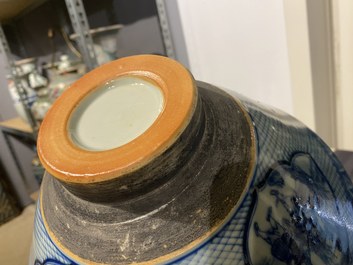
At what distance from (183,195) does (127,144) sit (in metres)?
0.08

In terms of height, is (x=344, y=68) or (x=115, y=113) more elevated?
(x=115, y=113)

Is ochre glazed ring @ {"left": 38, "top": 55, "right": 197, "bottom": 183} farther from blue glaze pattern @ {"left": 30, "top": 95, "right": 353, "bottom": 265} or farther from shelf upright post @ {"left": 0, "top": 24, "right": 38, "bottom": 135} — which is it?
shelf upright post @ {"left": 0, "top": 24, "right": 38, "bottom": 135}

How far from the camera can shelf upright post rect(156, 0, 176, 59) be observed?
1408 millimetres

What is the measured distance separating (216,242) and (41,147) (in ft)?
0.67

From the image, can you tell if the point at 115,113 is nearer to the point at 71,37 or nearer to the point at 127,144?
the point at 127,144

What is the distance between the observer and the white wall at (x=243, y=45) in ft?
3.42

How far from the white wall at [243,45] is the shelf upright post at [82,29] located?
0.36 metres

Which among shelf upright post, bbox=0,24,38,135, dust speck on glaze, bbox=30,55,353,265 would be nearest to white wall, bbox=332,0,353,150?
dust speck on glaze, bbox=30,55,353,265

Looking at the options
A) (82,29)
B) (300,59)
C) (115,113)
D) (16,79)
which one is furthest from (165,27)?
(115,113)

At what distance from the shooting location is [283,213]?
14.6 inches

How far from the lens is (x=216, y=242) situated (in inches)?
13.3

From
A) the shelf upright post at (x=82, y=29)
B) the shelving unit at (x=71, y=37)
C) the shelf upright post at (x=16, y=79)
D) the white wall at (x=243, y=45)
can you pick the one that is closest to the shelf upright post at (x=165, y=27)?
the shelving unit at (x=71, y=37)

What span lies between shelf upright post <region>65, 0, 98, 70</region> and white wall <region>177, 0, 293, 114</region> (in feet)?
1.17

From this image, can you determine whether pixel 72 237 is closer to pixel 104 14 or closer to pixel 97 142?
pixel 97 142
